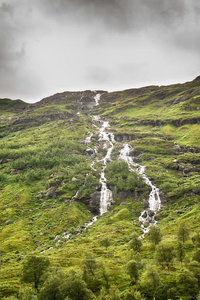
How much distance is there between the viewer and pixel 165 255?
61.8 meters

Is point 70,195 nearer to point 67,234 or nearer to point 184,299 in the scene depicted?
point 67,234

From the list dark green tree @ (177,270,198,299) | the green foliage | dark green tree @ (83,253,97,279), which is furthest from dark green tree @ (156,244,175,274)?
the green foliage

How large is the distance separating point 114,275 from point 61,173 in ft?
387

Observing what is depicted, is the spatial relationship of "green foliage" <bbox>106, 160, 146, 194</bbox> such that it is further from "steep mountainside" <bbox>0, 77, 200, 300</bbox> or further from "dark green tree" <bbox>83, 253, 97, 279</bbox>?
"dark green tree" <bbox>83, 253, 97, 279</bbox>

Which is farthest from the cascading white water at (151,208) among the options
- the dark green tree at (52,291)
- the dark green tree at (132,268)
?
the dark green tree at (52,291)

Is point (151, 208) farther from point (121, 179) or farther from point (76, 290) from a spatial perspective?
point (76, 290)

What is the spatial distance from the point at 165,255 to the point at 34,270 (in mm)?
38943

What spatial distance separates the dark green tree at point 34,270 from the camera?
61.1 meters

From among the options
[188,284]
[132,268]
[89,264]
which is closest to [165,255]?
[132,268]

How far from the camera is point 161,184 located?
486ft

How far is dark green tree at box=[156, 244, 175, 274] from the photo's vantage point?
61.6 m

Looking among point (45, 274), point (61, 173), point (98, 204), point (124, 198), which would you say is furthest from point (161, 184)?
point (45, 274)

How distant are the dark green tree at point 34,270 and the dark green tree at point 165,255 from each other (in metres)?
34.2

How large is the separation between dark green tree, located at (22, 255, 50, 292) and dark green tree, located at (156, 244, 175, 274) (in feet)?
112
